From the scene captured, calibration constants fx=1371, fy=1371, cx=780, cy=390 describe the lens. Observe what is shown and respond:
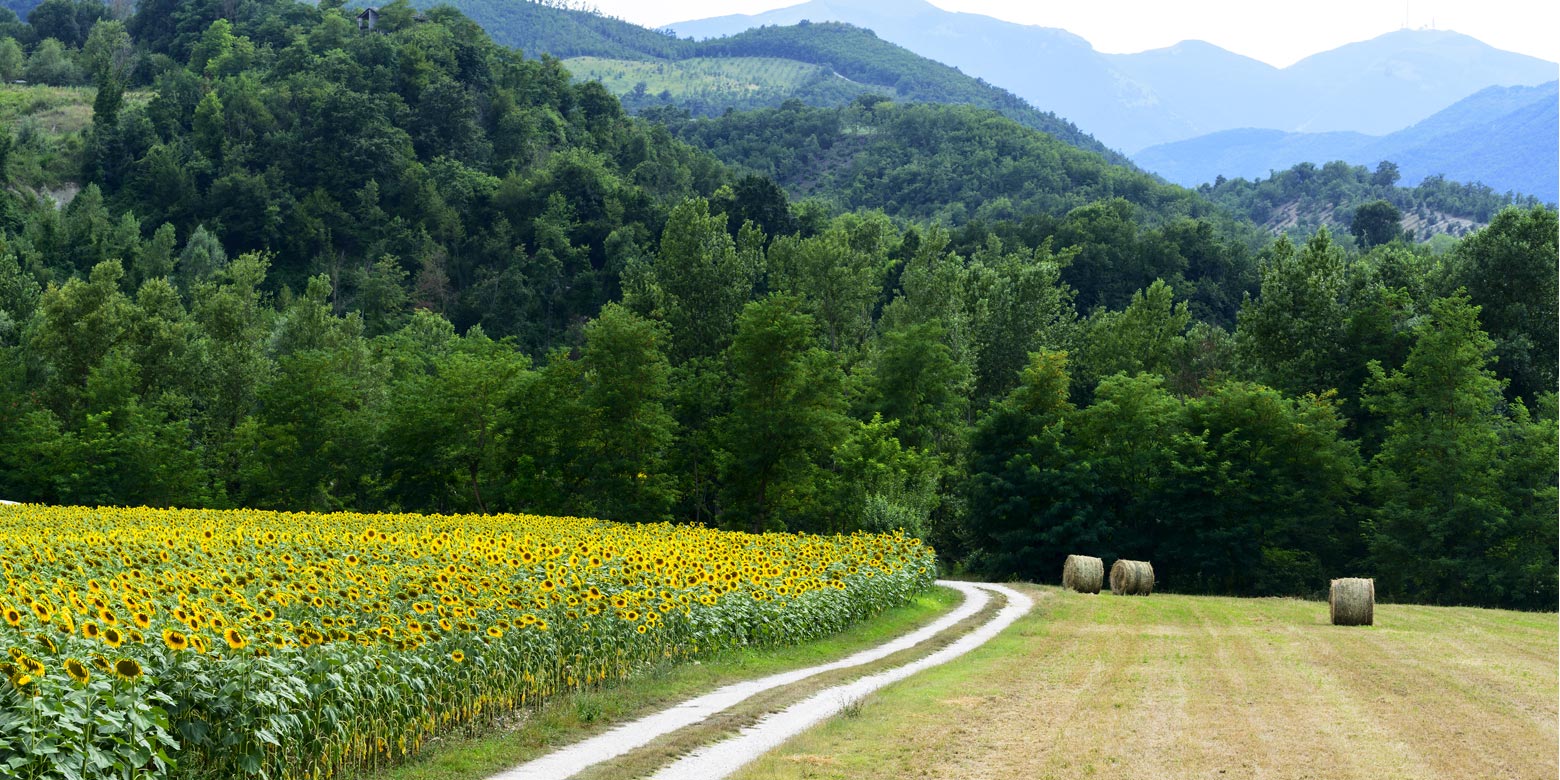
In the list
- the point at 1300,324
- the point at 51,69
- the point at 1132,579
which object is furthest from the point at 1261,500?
the point at 51,69

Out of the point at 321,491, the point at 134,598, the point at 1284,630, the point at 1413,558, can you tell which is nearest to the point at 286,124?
the point at 321,491

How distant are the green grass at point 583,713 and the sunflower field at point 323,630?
0.27 metres

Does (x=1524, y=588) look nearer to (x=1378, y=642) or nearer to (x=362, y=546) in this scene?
(x=1378, y=642)

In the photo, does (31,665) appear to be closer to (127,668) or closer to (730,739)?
(127,668)

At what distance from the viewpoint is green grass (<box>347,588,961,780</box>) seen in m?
12.4

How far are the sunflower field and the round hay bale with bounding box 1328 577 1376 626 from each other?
34.4 ft

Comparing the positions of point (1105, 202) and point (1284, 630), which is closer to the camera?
point (1284, 630)

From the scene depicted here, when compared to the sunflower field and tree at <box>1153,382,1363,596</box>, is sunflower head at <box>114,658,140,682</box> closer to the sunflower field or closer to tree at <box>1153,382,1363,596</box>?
the sunflower field

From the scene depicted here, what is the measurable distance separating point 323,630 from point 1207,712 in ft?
33.0

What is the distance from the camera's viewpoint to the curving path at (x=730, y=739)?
41.5 ft

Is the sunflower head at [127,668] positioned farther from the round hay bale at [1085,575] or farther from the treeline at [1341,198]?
the treeline at [1341,198]

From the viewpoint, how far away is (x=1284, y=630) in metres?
28.5

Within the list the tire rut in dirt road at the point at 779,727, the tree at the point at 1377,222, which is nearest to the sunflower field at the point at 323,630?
the tire rut in dirt road at the point at 779,727

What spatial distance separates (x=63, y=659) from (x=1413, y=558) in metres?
49.2
